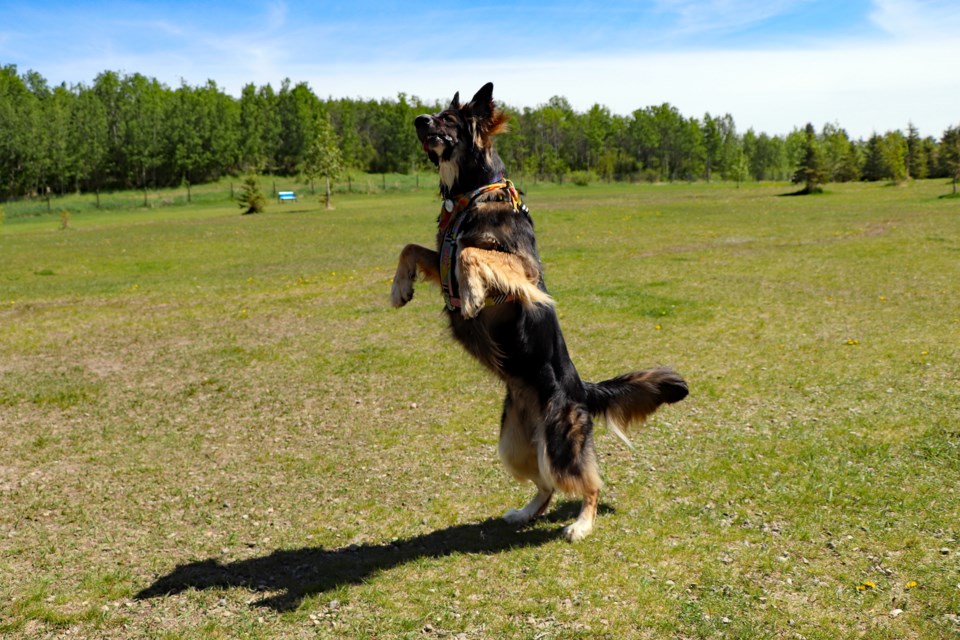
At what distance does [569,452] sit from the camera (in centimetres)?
573

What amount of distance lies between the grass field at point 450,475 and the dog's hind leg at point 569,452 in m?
0.50

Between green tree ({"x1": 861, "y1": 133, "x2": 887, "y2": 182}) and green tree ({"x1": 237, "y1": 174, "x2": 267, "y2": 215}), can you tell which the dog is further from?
green tree ({"x1": 861, "y1": 133, "x2": 887, "y2": 182})

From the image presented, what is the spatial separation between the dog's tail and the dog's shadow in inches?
41.4

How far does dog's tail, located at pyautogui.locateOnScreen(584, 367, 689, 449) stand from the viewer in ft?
20.1

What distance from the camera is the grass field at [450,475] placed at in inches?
194

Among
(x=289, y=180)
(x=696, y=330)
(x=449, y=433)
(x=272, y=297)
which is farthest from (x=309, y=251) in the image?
(x=289, y=180)

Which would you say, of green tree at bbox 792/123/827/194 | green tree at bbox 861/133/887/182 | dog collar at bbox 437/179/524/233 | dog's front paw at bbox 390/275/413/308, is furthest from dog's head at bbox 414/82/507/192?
green tree at bbox 861/133/887/182

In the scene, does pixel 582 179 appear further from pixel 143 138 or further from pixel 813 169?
pixel 143 138

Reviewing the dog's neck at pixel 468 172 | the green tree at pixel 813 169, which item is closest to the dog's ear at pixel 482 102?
the dog's neck at pixel 468 172

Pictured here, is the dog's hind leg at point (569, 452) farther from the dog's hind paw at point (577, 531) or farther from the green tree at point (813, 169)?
the green tree at point (813, 169)

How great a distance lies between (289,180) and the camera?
4651 inches

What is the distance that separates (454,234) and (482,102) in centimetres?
98

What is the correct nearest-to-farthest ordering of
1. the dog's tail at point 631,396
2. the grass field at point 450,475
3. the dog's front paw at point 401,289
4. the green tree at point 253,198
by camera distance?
the grass field at point 450,475 < the dog's front paw at point 401,289 < the dog's tail at point 631,396 < the green tree at point 253,198

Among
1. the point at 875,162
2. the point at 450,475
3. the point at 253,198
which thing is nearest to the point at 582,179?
the point at 875,162
